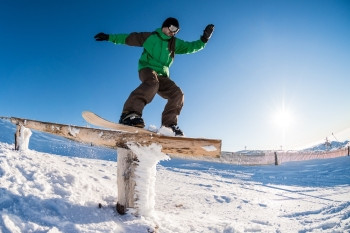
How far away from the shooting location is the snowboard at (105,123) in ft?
10.1

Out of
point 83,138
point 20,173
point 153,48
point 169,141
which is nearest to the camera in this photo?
point 169,141

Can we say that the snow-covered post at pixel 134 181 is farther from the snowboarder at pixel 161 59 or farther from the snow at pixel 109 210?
the snowboarder at pixel 161 59

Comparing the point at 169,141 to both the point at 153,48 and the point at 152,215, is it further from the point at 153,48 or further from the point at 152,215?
the point at 153,48

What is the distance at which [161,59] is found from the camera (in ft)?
12.5

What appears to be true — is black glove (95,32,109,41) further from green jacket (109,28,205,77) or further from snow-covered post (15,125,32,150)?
snow-covered post (15,125,32,150)

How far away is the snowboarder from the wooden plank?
0.50m

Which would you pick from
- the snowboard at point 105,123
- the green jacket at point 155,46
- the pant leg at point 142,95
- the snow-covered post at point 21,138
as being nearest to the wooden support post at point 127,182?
the snowboard at point 105,123

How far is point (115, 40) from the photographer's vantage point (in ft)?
12.9

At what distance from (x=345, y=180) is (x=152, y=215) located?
10219 mm

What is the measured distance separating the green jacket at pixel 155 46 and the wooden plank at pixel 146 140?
3.95 feet

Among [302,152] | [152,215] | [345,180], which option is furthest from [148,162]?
[302,152]

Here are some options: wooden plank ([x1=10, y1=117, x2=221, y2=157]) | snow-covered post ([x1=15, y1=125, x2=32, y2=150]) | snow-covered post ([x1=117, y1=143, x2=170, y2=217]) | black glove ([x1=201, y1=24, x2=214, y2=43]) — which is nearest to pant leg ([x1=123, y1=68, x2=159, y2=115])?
wooden plank ([x1=10, y1=117, x2=221, y2=157])

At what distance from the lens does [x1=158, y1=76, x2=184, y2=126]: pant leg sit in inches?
140

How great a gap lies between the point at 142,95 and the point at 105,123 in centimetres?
61
